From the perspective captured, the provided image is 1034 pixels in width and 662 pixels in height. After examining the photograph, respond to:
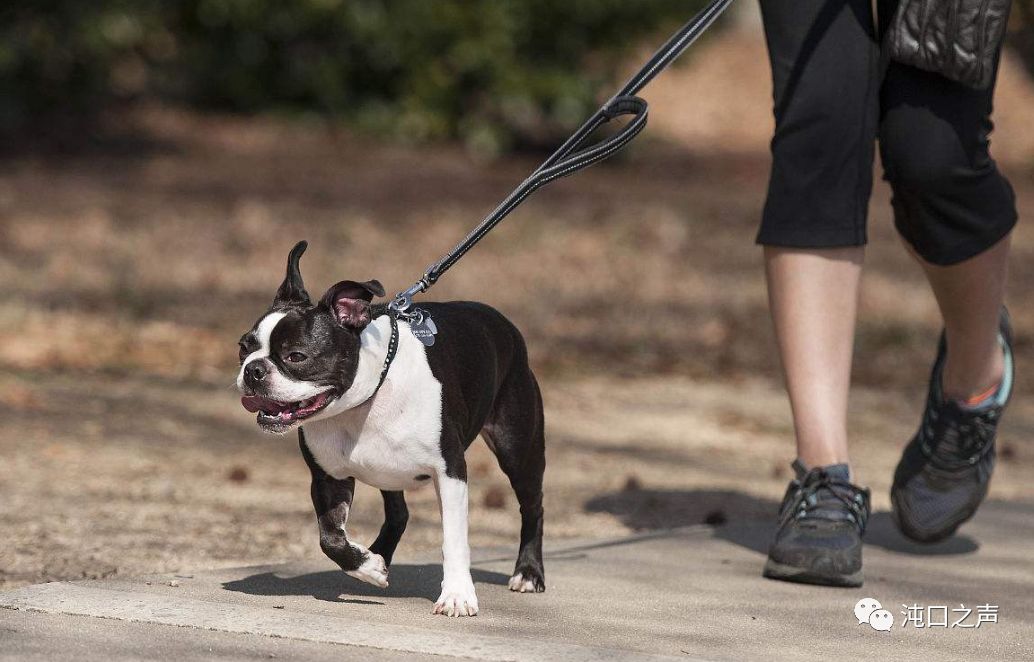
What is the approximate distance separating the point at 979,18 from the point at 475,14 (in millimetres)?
11357

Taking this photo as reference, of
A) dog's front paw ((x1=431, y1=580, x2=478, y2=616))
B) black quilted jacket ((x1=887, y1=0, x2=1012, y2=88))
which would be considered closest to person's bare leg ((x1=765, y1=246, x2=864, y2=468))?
black quilted jacket ((x1=887, y1=0, x2=1012, y2=88))

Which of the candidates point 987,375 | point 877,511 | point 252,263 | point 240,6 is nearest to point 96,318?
point 252,263

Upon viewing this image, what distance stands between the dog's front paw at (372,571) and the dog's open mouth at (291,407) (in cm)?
36

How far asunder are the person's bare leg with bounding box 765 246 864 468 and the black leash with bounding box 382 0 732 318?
0.56 meters

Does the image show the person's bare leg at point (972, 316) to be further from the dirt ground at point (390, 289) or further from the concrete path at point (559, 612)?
the dirt ground at point (390, 289)

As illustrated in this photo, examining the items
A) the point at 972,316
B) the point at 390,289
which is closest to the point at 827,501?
the point at 972,316

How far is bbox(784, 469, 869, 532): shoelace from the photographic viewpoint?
3.72 metres

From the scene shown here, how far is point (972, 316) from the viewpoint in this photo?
4125 mm

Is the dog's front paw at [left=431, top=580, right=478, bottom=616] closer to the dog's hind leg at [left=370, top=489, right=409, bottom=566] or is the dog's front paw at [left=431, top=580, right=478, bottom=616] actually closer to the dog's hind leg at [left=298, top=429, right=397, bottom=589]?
the dog's hind leg at [left=298, top=429, right=397, bottom=589]

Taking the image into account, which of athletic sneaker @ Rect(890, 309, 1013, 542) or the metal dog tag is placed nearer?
the metal dog tag

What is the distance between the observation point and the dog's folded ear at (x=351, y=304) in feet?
9.66

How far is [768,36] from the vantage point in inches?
153

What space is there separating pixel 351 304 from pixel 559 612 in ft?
2.53

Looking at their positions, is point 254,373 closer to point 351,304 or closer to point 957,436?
point 351,304
